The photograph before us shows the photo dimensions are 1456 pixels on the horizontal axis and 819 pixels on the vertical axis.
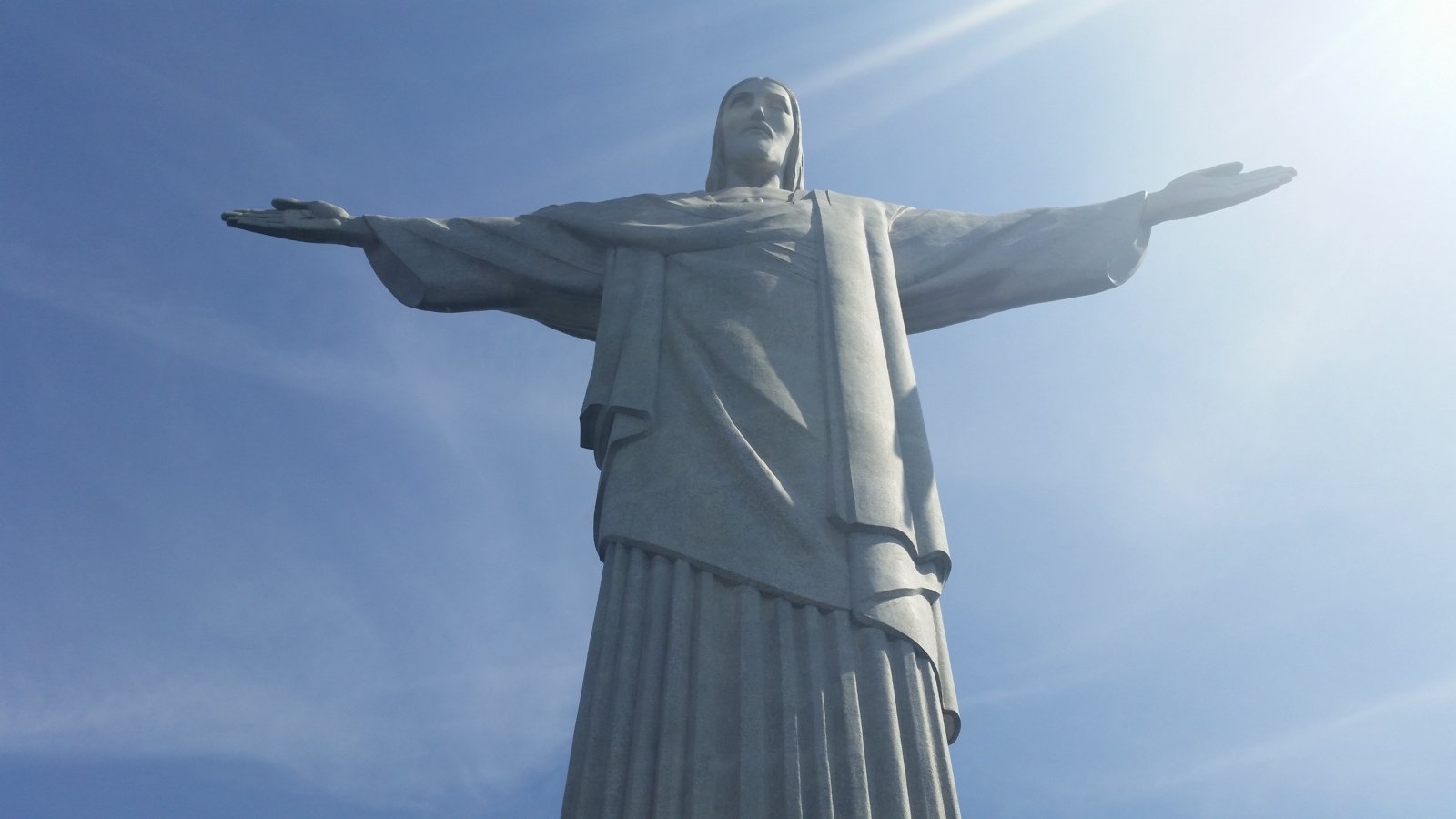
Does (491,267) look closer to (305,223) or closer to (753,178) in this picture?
(305,223)

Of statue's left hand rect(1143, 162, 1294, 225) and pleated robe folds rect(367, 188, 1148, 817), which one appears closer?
pleated robe folds rect(367, 188, 1148, 817)

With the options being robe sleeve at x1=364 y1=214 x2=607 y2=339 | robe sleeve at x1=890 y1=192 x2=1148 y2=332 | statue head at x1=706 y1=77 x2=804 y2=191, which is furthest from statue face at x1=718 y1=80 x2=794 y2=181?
robe sleeve at x1=364 y1=214 x2=607 y2=339

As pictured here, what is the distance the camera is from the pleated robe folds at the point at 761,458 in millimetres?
7164

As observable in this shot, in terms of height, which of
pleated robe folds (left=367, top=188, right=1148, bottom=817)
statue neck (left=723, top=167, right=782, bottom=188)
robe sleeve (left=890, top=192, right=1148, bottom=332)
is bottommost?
pleated robe folds (left=367, top=188, right=1148, bottom=817)

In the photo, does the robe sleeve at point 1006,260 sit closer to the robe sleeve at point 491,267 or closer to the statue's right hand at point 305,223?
the robe sleeve at point 491,267

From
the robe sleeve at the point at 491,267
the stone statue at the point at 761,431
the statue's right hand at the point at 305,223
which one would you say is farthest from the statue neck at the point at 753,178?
the statue's right hand at the point at 305,223

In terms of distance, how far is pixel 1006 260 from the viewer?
1061 cm

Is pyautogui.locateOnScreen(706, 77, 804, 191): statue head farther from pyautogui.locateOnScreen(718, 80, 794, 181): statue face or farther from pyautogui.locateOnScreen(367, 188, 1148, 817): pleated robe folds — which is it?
pyautogui.locateOnScreen(367, 188, 1148, 817): pleated robe folds

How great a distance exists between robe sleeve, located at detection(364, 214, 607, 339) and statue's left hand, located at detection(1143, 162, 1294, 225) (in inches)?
160

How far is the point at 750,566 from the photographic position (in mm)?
7859

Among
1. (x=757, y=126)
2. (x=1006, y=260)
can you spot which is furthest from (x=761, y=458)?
(x=757, y=126)

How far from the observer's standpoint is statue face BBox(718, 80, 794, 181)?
37.4 feet

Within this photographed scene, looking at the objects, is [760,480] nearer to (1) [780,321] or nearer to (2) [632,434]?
(2) [632,434]

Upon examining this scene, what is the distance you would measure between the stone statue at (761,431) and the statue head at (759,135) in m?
0.02
